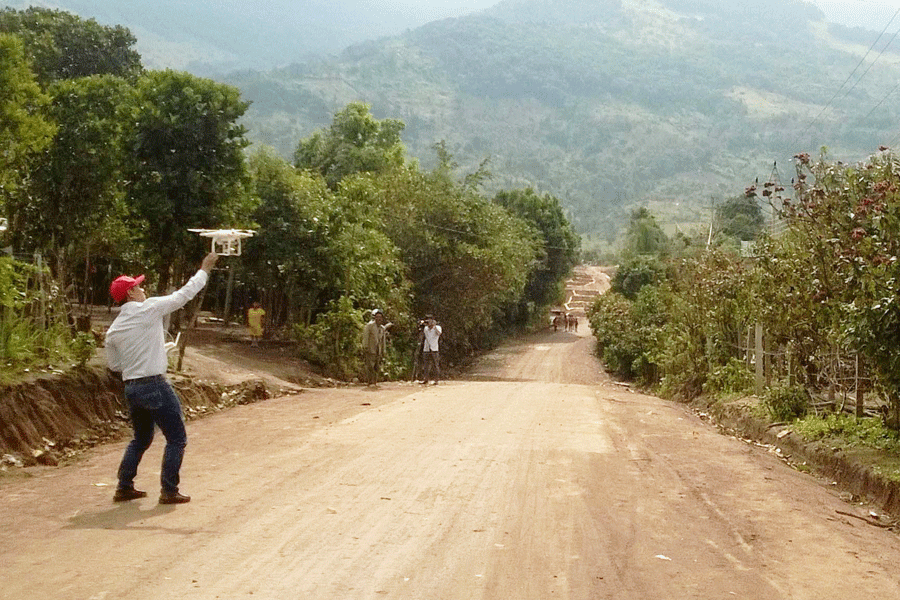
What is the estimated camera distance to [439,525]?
Answer: 7605 mm

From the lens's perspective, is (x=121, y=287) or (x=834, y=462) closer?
(x=121, y=287)

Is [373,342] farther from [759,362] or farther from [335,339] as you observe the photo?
[759,362]

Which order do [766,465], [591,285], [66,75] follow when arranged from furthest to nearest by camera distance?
1. [591,285]
2. [66,75]
3. [766,465]

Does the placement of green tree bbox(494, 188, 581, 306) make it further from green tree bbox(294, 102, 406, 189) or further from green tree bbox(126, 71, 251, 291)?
green tree bbox(126, 71, 251, 291)

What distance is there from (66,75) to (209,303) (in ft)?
38.2

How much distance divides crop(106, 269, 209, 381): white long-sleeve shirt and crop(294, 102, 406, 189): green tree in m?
44.7

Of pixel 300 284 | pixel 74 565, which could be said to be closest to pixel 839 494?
pixel 74 565

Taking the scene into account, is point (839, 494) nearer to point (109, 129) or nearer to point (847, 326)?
point (847, 326)

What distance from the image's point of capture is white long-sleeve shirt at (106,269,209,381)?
26.2 ft

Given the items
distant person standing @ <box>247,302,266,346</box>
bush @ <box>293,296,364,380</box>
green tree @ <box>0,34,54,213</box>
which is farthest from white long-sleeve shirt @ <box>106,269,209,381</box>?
distant person standing @ <box>247,302,266,346</box>

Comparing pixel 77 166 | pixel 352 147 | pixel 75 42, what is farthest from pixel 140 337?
pixel 352 147

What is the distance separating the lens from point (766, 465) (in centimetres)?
1234

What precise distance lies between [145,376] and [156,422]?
43cm

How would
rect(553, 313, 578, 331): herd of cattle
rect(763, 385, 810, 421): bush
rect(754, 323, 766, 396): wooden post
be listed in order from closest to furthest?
rect(763, 385, 810, 421): bush < rect(754, 323, 766, 396): wooden post < rect(553, 313, 578, 331): herd of cattle
